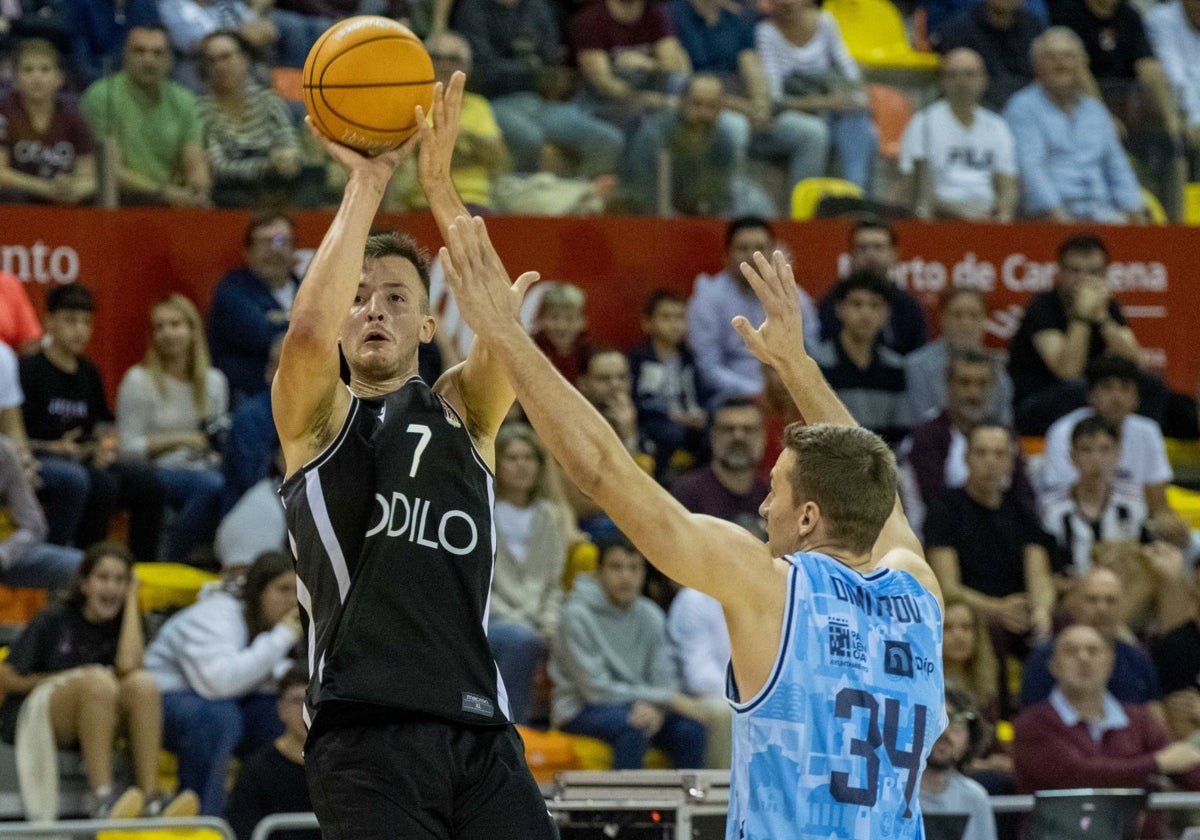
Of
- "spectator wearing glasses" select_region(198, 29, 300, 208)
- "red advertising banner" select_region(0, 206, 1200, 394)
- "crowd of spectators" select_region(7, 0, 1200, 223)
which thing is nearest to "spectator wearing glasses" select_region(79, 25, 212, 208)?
"crowd of spectators" select_region(7, 0, 1200, 223)

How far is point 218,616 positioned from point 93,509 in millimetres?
1451

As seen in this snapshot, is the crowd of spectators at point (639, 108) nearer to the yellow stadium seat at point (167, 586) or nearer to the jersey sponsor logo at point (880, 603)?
the yellow stadium seat at point (167, 586)

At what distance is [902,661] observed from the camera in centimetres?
454

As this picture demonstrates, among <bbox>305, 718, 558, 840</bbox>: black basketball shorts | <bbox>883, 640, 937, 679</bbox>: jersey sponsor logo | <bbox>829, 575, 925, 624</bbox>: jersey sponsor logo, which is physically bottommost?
<bbox>305, 718, 558, 840</bbox>: black basketball shorts

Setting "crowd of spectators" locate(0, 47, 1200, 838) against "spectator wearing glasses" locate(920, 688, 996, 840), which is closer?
"spectator wearing glasses" locate(920, 688, 996, 840)

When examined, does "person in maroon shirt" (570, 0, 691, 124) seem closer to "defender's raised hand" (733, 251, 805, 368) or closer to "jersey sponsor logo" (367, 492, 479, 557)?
"defender's raised hand" (733, 251, 805, 368)

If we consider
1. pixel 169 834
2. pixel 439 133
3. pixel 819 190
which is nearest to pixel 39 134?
pixel 169 834

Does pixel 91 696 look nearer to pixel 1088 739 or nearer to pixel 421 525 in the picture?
pixel 421 525

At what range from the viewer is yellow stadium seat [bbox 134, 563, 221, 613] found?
33.7ft

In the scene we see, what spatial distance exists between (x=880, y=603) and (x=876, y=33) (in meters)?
11.3

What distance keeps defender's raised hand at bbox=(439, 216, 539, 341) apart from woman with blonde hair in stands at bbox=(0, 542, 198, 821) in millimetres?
5075

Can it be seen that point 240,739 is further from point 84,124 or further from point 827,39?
point 827,39

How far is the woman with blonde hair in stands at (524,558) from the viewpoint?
980 centimetres

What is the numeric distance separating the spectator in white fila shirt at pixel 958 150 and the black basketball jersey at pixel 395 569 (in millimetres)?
8725
